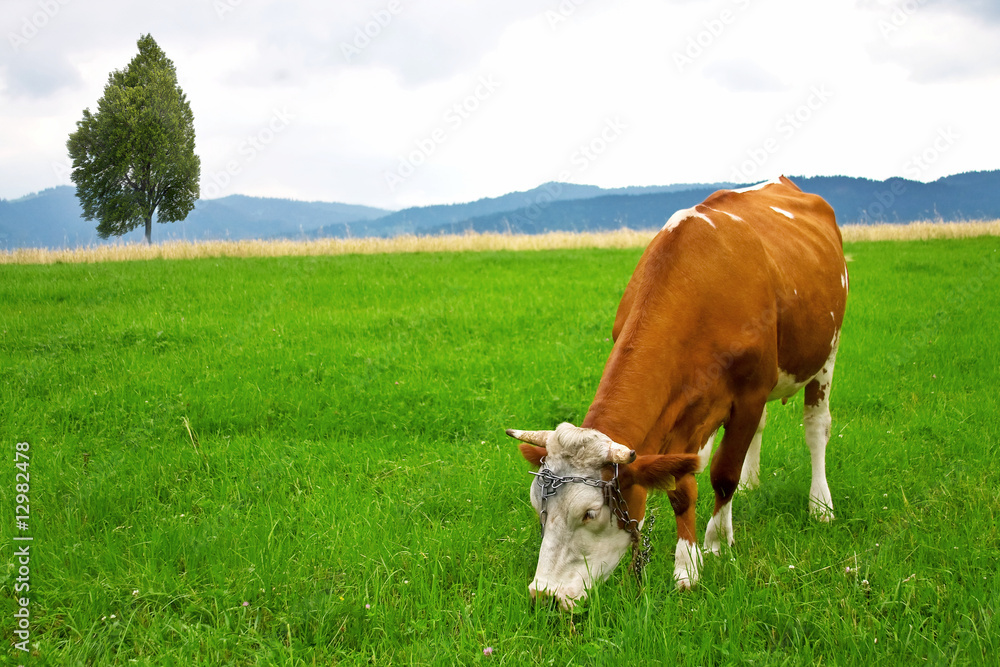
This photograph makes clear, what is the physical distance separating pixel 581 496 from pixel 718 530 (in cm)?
166

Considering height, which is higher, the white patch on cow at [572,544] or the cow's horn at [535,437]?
the cow's horn at [535,437]

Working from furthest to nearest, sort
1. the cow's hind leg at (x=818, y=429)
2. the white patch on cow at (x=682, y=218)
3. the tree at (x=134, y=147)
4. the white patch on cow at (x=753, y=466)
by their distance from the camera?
1. the tree at (x=134, y=147)
2. the white patch on cow at (x=753, y=466)
3. the cow's hind leg at (x=818, y=429)
4. the white patch on cow at (x=682, y=218)

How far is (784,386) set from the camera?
4797 millimetres

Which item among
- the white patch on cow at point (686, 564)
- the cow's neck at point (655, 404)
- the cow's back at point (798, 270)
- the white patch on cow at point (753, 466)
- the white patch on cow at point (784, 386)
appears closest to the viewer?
the cow's neck at point (655, 404)

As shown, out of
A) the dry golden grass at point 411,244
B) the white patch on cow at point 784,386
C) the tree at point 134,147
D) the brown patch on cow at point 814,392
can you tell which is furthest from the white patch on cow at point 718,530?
the tree at point 134,147

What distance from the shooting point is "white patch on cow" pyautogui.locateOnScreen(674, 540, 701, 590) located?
368 centimetres

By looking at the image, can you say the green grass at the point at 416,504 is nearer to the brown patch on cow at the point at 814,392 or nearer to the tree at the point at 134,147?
the brown patch on cow at the point at 814,392

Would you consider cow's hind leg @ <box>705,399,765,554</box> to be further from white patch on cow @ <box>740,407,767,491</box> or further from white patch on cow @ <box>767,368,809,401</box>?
white patch on cow @ <box>740,407,767,491</box>

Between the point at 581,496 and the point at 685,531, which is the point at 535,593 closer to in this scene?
the point at 581,496

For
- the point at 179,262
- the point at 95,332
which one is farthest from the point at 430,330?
the point at 179,262

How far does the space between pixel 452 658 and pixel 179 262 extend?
19.5 m

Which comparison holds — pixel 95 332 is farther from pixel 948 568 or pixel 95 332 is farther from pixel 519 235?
pixel 519 235

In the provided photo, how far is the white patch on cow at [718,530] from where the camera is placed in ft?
13.8

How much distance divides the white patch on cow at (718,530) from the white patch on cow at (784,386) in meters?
0.93
